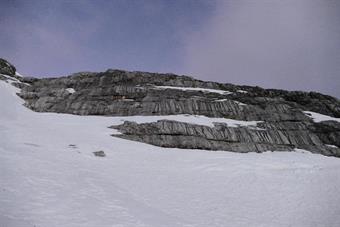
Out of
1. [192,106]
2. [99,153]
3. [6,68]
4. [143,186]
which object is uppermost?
[6,68]

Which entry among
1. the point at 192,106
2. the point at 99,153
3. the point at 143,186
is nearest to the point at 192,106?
the point at 192,106

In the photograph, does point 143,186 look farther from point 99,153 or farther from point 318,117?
point 318,117

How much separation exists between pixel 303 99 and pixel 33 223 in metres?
70.5

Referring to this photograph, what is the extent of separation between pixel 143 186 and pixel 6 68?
7009 cm

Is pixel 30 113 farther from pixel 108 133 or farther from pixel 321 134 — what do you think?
pixel 321 134

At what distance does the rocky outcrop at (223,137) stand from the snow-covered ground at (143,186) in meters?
4.09

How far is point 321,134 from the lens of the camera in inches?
2253

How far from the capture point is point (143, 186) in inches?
1045

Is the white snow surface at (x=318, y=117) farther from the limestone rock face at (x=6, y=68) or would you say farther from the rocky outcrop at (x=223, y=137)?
the limestone rock face at (x=6, y=68)

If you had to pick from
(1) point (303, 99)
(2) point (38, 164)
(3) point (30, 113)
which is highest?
(3) point (30, 113)

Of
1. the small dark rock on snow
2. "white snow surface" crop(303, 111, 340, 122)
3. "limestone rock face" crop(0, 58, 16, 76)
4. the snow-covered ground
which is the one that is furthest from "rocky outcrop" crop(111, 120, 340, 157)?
"limestone rock face" crop(0, 58, 16, 76)

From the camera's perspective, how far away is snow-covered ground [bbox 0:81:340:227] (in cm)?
1656

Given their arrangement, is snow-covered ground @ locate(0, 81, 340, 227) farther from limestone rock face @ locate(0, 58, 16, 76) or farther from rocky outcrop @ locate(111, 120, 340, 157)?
limestone rock face @ locate(0, 58, 16, 76)

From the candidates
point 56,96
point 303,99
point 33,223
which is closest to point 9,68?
point 56,96
